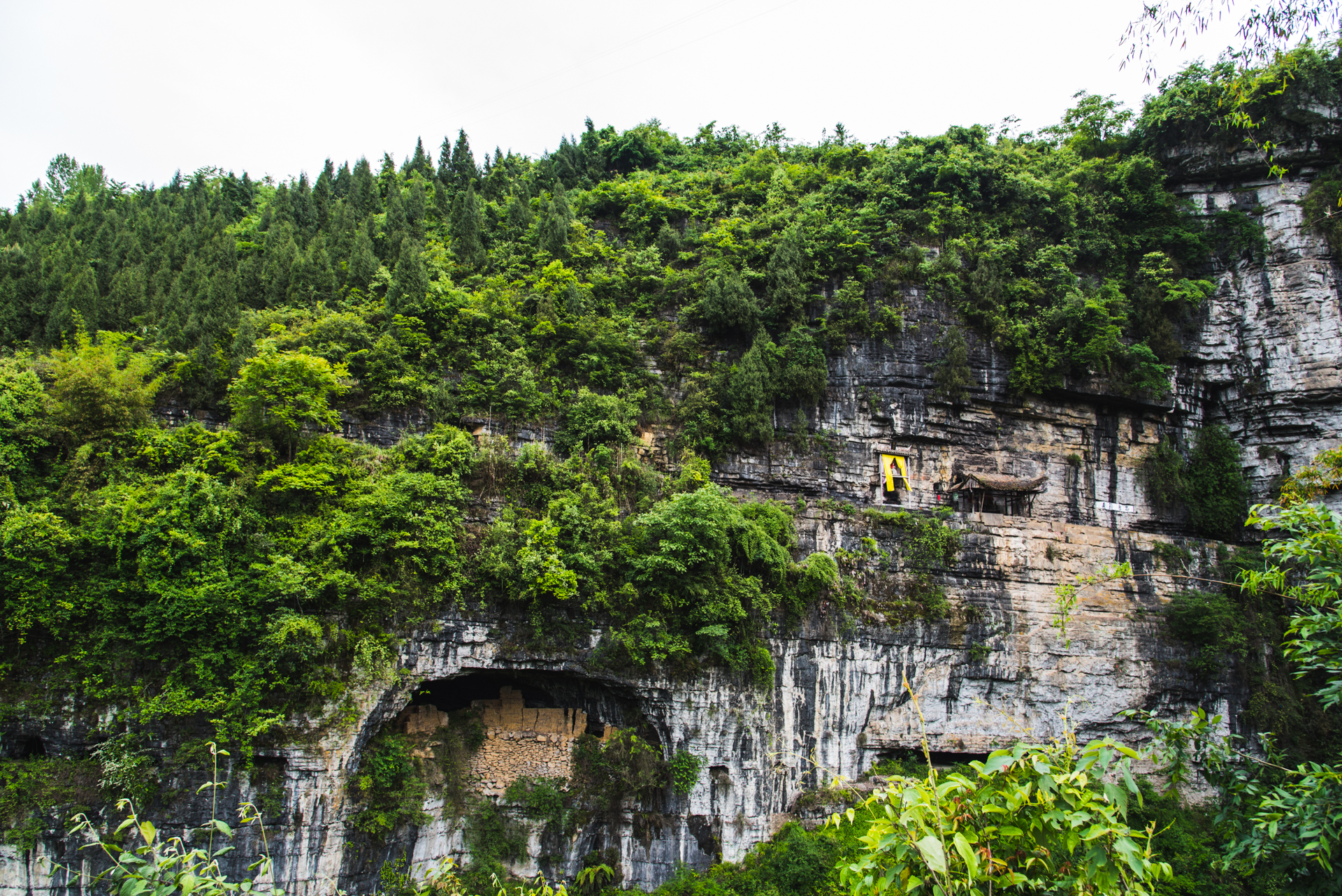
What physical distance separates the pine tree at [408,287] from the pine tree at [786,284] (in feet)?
37.0

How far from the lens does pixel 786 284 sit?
920 inches

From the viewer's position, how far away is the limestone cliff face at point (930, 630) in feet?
50.6

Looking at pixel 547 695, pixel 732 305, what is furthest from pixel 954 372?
pixel 547 695

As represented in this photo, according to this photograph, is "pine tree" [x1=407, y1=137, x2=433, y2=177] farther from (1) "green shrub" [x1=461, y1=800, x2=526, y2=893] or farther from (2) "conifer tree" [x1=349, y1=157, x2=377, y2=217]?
(1) "green shrub" [x1=461, y1=800, x2=526, y2=893]

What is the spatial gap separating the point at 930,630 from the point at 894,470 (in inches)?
224

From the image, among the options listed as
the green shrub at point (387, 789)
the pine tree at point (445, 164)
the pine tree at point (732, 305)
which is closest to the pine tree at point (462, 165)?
the pine tree at point (445, 164)

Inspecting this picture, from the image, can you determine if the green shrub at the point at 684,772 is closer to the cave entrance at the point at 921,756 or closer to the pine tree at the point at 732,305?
the cave entrance at the point at 921,756

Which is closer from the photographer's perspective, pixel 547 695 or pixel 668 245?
pixel 547 695

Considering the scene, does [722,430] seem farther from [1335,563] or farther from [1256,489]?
A: [1256,489]

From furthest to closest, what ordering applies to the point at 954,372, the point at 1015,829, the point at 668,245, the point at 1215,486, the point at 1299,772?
the point at 668,245, the point at 1215,486, the point at 954,372, the point at 1299,772, the point at 1015,829

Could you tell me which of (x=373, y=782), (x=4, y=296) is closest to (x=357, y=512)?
(x=373, y=782)

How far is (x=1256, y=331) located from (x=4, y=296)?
39793 millimetres

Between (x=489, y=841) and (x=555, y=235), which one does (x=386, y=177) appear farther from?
(x=489, y=841)

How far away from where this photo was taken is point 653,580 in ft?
54.5
